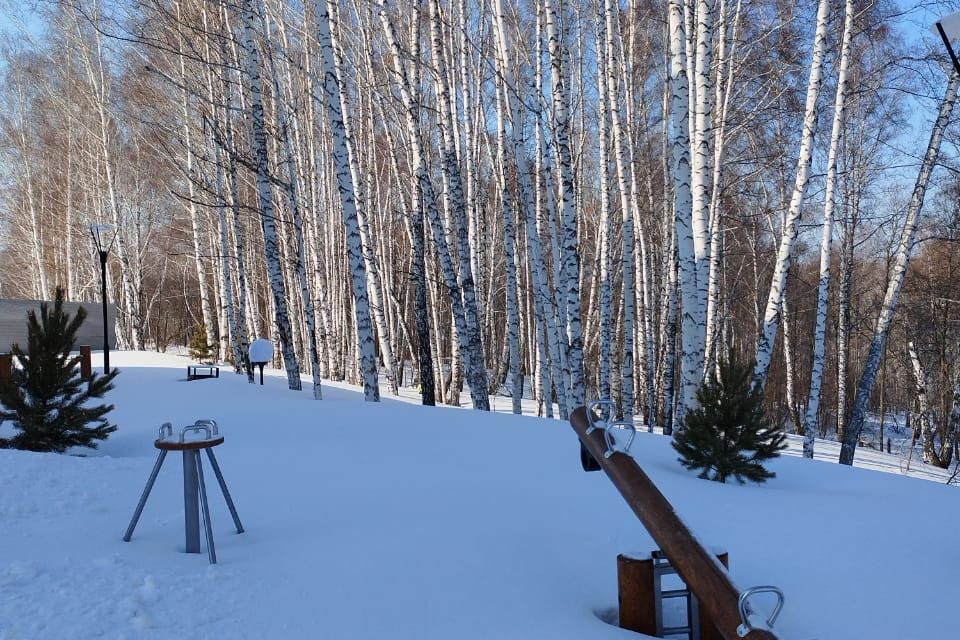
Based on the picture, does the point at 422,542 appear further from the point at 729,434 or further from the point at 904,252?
the point at 904,252

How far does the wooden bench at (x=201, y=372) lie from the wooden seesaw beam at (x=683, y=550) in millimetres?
11030

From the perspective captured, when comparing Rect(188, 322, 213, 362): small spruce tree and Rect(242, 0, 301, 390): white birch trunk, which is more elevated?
Rect(242, 0, 301, 390): white birch trunk

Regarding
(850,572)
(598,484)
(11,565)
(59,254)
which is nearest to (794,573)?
(850,572)

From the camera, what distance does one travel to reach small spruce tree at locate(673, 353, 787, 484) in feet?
19.5

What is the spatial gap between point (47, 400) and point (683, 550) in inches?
242

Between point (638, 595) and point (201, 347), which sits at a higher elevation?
point (201, 347)

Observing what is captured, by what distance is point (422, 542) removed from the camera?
387 cm

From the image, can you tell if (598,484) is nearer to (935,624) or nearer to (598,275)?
(935,624)

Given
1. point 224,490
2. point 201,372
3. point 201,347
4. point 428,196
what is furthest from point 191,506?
point 201,347

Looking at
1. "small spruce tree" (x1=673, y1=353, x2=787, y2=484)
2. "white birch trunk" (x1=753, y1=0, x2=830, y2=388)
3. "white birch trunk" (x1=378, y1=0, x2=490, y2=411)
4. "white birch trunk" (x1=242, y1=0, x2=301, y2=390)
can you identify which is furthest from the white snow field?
"white birch trunk" (x1=242, y1=0, x2=301, y2=390)

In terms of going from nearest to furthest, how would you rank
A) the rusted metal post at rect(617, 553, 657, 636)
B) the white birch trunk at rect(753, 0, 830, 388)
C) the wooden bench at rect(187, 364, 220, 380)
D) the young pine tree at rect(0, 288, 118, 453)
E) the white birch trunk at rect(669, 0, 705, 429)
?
the rusted metal post at rect(617, 553, 657, 636)
the young pine tree at rect(0, 288, 118, 453)
the white birch trunk at rect(669, 0, 705, 429)
the white birch trunk at rect(753, 0, 830, 388)
the wooden bench at rect(187, 364, 220, 380)

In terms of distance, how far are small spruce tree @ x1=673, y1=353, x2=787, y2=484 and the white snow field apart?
211 millimetres

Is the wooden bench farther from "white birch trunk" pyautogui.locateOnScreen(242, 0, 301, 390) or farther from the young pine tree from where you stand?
the young pine tree

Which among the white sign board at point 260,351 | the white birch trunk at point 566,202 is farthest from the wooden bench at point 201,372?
the white birch trunk at point 566,202
